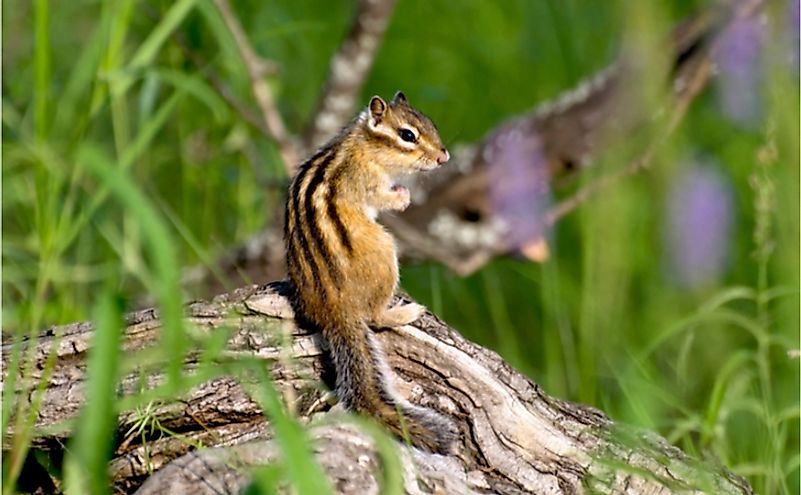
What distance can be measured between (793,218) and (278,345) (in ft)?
4.91

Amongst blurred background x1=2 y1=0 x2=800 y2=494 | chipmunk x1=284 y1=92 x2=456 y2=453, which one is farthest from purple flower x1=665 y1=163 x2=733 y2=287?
chipmunk x1=284 y1=92 x2=456 y2=453

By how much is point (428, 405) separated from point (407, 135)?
1199 mm

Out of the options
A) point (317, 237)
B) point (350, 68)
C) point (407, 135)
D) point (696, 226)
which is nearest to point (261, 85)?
point (350, 68)

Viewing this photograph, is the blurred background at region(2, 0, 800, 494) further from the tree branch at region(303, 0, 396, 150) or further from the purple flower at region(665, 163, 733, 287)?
the tree branch at region(303, 0, 396, 150)

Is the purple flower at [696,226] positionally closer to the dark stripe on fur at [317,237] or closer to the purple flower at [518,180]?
the purple flower at [518,180]


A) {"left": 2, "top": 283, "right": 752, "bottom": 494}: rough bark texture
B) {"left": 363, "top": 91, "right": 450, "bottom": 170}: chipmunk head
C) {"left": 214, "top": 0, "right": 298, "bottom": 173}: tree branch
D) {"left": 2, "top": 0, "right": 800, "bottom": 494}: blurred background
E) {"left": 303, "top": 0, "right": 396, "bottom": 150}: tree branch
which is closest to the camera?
{"left": 2, "top": 283, "right": 752, "bottom": 494}: rough bark texture

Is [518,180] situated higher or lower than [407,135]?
higher

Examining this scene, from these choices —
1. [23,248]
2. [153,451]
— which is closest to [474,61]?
[23,248]

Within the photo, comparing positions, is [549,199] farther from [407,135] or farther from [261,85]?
[407,135]

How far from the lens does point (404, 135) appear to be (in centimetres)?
455

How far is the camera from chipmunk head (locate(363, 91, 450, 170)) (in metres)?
4.50

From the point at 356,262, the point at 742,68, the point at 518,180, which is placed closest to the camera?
the point at 356,262

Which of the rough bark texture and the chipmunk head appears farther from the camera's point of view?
the chipmunk head

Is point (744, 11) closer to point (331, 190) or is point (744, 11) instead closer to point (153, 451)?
point (331, 190)
